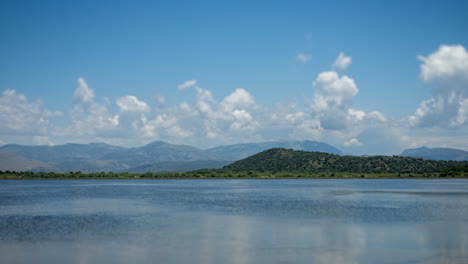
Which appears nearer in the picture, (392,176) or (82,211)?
(82,211)

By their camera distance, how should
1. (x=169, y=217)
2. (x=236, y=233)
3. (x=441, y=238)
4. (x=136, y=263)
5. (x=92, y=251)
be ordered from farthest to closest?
1. (x=169, y=217)
2. (x=236, y=233)
3. (x=441, y=238)
4. (x=92, y=251)
5. (x=136, y=263)

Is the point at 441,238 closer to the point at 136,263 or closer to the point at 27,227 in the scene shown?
the point at 136,263

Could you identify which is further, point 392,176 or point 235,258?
point 392,176

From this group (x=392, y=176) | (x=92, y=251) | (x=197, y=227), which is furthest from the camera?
(x=392, y=176)

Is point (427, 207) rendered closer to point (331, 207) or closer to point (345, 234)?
point (331, 207)

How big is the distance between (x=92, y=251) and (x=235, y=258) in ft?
32.9

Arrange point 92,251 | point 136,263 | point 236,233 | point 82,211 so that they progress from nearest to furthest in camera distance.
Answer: point 136,263, point 92,251, point 236,233, point 82,211

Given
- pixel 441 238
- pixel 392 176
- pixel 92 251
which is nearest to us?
pixel 92 251

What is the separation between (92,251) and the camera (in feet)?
102

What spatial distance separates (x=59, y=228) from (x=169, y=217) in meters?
12.2

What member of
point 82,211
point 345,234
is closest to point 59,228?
point 82,211

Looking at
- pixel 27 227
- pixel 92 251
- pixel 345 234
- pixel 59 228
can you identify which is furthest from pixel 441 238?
pixel 27 227

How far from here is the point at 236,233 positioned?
126 ft

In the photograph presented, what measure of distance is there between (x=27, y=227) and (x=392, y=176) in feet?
587
